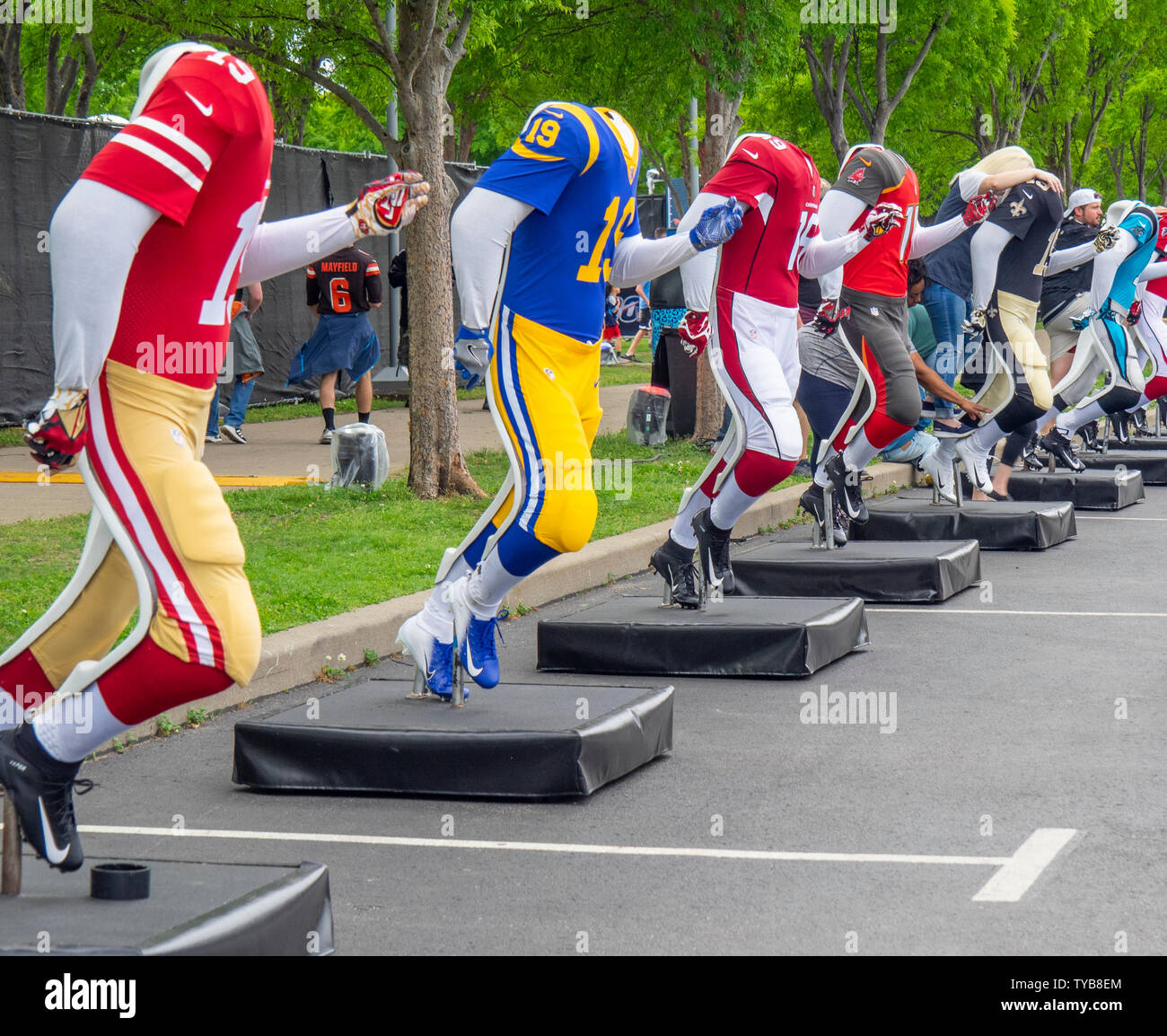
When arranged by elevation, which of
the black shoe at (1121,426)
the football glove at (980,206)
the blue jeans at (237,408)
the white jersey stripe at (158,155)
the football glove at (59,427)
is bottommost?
the black shoe at (1121,426)

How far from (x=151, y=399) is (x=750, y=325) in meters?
4.15

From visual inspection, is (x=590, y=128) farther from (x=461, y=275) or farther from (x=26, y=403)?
(x=26, y=403)

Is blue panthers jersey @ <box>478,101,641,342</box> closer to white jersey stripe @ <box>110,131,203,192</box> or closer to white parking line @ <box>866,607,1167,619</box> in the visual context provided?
white jersey stripe @ <box>110,131,203,192</box>

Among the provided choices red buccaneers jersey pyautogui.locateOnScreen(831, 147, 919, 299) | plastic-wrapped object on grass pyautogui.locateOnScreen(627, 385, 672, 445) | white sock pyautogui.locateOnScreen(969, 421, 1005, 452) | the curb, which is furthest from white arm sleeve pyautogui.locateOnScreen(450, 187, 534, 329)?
plastic-wrapped object on grass pyautogui.locateOnScreen(627, 385, 672, 445)

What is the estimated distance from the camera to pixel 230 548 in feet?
11.9

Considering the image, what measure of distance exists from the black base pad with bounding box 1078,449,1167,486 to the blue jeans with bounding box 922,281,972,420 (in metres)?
1.98

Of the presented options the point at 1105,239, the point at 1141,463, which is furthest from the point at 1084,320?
the point at 1141,463

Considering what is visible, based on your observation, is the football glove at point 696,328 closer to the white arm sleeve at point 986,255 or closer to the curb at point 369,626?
→ the curb at point 369,626

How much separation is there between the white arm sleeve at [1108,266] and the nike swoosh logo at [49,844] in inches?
455

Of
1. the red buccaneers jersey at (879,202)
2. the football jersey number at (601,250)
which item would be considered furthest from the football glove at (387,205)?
the red buccaneers jersey at (879,202)

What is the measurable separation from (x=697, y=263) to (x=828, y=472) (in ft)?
7.88

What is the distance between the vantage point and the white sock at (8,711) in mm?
3809

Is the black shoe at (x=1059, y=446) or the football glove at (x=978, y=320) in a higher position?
the football glove at (x=978, y=320)
